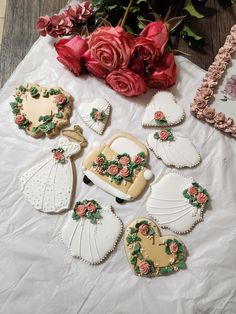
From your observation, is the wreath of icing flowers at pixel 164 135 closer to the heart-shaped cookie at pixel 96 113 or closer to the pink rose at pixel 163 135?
the pink rose at pixel 163 135

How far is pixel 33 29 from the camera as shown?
1191 mm

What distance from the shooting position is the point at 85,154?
3.37 feet

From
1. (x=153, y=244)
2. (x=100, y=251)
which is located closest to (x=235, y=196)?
(x=153, y=244)

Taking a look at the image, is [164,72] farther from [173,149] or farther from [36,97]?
[36,97]

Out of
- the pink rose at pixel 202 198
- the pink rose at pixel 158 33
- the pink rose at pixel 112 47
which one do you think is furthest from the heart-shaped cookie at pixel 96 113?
the pink rose at pixel 202 198

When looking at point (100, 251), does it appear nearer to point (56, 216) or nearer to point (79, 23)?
point (56, 216)

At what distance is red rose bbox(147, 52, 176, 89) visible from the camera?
102 cm

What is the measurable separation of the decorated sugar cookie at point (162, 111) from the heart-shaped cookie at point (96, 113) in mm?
106

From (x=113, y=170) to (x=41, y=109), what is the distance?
27 centimetres

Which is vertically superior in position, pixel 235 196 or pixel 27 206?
pixel 235 196

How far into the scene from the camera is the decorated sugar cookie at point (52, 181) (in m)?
0.98

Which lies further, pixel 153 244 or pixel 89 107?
pixel 89 107

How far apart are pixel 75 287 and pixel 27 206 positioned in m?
0.23

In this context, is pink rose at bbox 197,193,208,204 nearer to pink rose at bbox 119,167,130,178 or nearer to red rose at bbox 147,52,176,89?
pink rose at bbox 119,167,130,178
